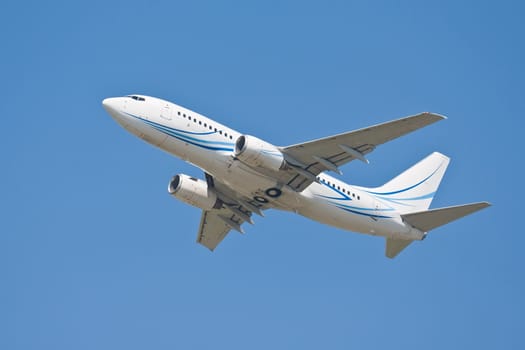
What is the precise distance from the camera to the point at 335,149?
147 ft

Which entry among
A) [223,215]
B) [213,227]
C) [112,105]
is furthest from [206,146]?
[213,227]

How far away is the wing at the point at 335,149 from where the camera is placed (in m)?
42.6

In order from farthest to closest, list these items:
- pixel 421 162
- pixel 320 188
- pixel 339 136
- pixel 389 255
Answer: pixel 421 162 < pixel 389 255 < pixel 320 188 < pixel 339 136

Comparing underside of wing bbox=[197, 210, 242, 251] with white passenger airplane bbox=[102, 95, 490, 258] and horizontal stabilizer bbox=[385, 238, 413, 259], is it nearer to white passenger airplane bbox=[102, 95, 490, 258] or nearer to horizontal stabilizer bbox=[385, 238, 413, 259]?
white passenger airplane bbox=[102, 95, 490, 258]

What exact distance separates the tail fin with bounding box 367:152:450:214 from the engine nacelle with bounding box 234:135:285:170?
25.7ft

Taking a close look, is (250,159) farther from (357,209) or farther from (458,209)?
(458,209)

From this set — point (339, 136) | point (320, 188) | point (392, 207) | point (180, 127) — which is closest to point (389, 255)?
point (392, 207)

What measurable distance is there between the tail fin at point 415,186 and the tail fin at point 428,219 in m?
1.14

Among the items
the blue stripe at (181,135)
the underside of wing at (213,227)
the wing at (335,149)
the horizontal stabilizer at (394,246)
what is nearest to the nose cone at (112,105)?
the blue stripe at (181,135)

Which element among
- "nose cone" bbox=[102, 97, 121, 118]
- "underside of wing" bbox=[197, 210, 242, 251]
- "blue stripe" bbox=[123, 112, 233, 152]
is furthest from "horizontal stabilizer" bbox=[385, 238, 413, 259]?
"nose cone" bbox=[102, 97, 121, 118]

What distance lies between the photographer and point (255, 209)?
49.7 metres

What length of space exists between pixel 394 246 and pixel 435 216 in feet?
11.5

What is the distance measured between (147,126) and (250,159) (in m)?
5.36

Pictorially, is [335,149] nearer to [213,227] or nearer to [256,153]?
[256,153]
